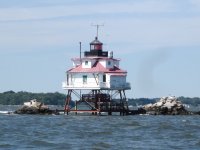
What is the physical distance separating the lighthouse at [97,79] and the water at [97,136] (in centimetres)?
1805

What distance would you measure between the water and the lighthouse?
18052 millimetres

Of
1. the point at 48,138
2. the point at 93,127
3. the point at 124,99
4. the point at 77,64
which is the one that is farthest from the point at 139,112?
the point at 48,138

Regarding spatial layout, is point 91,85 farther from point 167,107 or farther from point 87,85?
point 167,107

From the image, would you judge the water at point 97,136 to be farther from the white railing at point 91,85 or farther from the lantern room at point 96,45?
the lantern room at point 96,45

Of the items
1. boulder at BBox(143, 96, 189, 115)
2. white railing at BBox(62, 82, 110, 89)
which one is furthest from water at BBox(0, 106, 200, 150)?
boulder at BBox(143, 96, 189, 115)

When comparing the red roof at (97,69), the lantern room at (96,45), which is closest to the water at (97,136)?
the red roof at (97,69)

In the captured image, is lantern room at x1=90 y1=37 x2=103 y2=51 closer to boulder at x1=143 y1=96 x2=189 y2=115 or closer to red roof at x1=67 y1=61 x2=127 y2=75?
red roof at x1=67 y1=61 x2=127 y2=75

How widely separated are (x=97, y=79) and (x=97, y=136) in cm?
3715

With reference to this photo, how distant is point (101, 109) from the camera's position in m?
106

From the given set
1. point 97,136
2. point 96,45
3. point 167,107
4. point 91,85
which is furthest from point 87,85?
point 97,136

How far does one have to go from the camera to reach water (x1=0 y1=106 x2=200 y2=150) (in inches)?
2308

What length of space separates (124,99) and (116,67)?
4.65m

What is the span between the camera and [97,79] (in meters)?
103

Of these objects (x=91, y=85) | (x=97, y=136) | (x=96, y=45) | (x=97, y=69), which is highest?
(x=96, y=45)
